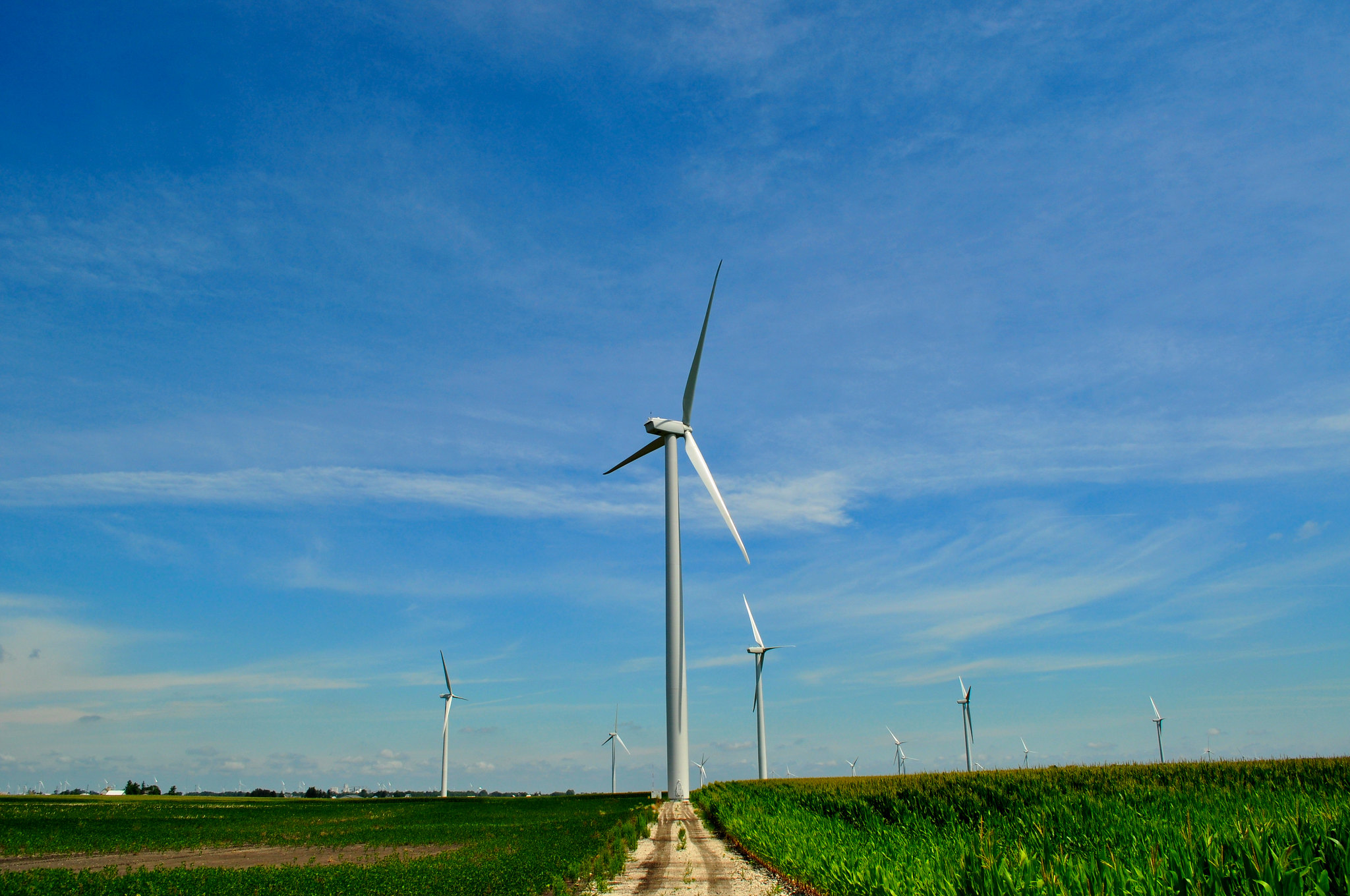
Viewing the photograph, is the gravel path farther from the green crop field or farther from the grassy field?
the grassy field

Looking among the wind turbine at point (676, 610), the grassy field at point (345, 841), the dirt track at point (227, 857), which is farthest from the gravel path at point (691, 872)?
the wind turbine at point (676, 610)

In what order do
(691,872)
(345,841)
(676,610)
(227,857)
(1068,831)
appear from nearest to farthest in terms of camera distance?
(1068,831), (691,872), (227,857), (345,841), (676,610)

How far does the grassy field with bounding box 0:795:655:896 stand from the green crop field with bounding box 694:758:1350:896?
7.57m

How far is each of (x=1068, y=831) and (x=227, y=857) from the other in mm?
37254

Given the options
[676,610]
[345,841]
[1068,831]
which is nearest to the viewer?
[1068,831]

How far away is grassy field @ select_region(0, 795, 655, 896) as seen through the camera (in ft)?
79.8

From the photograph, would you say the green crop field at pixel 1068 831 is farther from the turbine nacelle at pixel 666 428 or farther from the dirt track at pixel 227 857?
the turbine nacelle at pixel 666 428

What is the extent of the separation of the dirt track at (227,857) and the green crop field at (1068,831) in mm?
16594

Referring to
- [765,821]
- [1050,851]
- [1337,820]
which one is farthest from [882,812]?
[1337,820]

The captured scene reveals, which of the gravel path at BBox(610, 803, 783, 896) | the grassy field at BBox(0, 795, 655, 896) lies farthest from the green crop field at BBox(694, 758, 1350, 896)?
the grassy field at BBox(0, 795, 655, 896)

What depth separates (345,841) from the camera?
1815 inches

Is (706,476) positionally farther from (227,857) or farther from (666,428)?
(227,857)

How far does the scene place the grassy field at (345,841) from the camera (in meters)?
24.3

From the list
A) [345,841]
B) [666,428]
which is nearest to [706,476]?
[666,428]
